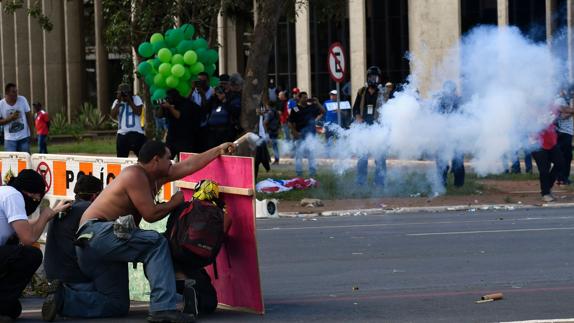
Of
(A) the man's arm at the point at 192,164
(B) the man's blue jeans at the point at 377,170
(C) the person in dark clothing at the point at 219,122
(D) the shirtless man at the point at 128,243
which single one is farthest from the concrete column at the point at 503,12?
(D) the shirtless man at the point at 128,243

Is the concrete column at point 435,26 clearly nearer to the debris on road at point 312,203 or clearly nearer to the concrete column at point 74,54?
the debris on road at point 312,203

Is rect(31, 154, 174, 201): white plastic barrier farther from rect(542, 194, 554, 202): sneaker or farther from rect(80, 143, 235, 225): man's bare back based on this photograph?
rect(542, 194, 554, 202): sneaker

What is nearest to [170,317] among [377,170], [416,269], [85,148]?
[416,269]

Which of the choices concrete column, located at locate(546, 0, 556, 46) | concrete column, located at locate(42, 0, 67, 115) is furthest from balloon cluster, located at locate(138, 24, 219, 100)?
concrete column, located at locate(42, 0, 67, 115)

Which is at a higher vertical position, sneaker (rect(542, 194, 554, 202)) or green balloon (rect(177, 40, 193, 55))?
green balloon (rect(177, 40, 193, 55))

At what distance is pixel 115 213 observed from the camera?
925 cm

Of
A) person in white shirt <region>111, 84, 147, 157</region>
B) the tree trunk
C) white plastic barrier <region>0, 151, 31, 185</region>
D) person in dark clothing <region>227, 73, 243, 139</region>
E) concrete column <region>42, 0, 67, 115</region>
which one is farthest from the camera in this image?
concrete column <region>42, 0, 67, 115</region>

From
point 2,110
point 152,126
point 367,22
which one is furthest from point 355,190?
point 367,22

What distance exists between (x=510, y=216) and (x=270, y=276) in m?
6.71

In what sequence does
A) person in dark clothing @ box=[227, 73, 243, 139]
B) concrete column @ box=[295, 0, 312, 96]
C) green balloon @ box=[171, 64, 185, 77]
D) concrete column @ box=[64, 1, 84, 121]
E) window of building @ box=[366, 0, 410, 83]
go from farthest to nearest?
concrete column @ box=[64, 1, 84, 121]
window of building @ box=[366, 0, 410, 83]
concrete column @ box=[295, 0, 312, 96]
person in dark clothing @ box=[227, 73, 243, 139]
green balloon @ box=[171, 64, 185, 77]

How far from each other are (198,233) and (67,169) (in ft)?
13.5

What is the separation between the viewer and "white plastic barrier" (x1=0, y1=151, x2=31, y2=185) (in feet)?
42.5

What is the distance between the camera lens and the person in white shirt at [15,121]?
19.7 meters

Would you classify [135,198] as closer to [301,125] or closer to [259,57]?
[259,57]
